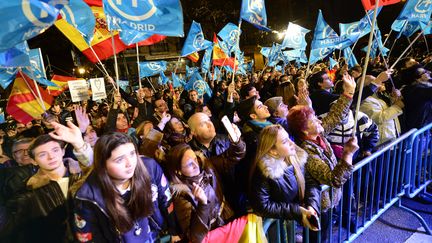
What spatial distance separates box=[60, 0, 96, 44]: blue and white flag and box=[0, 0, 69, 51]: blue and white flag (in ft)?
5.71

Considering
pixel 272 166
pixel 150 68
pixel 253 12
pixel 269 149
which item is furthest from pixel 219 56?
pixel 272 166

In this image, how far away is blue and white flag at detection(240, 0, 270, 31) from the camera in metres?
5.54

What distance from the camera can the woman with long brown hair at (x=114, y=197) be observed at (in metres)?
1.91

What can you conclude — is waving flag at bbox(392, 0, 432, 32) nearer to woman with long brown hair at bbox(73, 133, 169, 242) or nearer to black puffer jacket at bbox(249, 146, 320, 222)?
black puffer jacket at bbox(249, 146, 320, 222)

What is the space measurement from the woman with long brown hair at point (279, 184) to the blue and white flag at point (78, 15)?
2.98 metres

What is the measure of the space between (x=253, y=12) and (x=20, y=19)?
4355 mm

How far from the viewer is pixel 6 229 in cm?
221

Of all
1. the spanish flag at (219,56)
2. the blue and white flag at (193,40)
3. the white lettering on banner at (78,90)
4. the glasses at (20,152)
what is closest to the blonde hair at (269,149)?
the glasses at (20,152)

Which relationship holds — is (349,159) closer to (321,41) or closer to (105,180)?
(105,180)

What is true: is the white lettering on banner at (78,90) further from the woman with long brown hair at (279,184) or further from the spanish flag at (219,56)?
the spanish flag at (219,56)

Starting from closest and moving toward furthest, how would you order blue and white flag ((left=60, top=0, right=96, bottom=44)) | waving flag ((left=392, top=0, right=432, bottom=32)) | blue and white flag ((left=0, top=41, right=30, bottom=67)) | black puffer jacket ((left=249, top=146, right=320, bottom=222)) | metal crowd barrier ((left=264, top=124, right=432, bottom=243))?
1. black puffer jacket ((left=249, top=146, right=320, bottom=222))
2. blue and white flag ((left=0, top=41, right=30, bottom=67))
3. metal crowd barrier ((left=264, top=124, right=432, bottom=243))
4. blue and white flag ((left=60, top=0, right=96, bottom=44))
5. waving flag ((left=392, top=0, right=432, bottom=32))

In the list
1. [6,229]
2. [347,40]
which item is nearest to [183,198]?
[6,229]

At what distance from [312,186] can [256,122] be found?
1.11 metres

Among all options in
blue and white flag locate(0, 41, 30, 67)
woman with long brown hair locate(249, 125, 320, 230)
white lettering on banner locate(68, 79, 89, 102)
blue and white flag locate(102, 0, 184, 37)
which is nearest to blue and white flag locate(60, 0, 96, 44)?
blue and white flag locate(102, 0, 184, 37)
